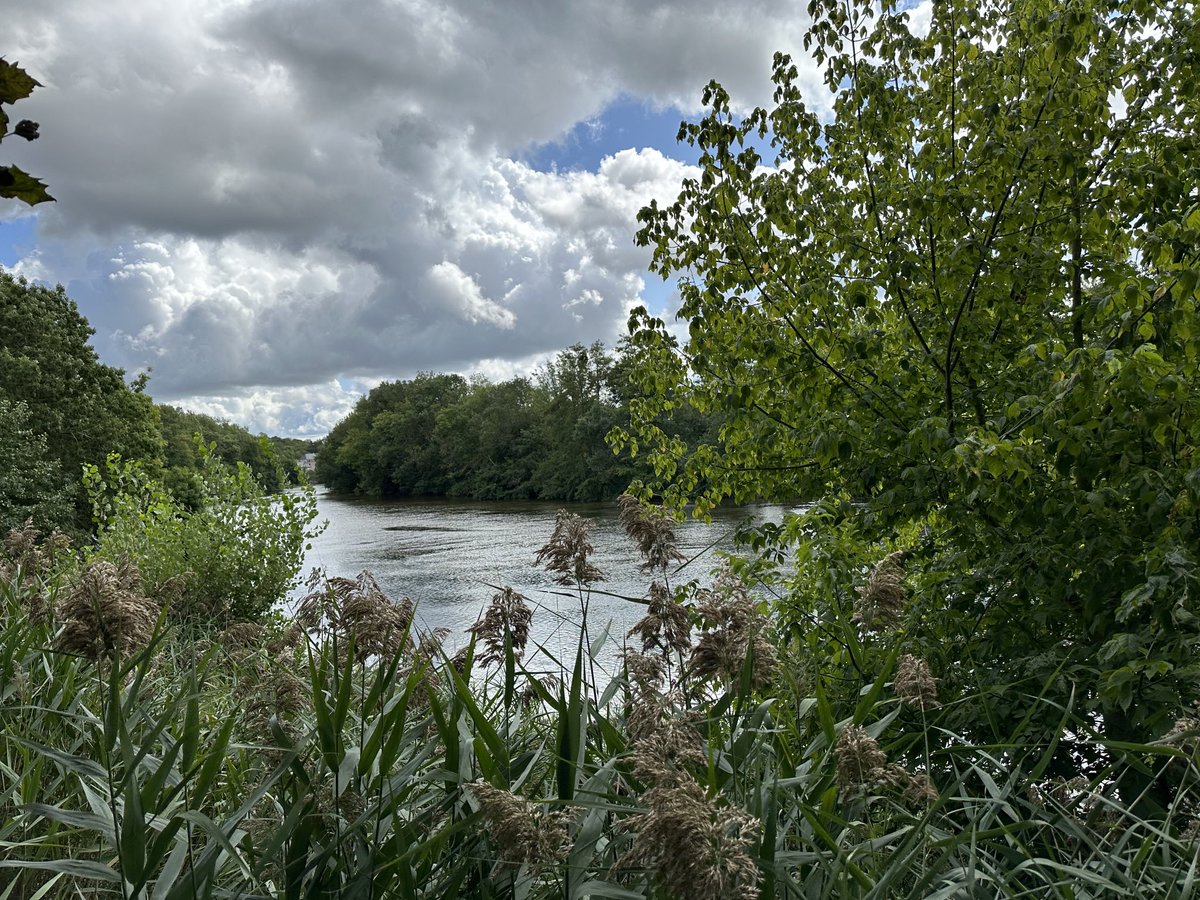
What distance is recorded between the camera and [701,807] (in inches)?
47.1

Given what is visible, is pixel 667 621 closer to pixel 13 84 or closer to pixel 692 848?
pixel 692 848

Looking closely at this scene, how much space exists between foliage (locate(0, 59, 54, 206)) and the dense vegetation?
100 cm

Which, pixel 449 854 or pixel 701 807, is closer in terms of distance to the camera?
pixel 701 807

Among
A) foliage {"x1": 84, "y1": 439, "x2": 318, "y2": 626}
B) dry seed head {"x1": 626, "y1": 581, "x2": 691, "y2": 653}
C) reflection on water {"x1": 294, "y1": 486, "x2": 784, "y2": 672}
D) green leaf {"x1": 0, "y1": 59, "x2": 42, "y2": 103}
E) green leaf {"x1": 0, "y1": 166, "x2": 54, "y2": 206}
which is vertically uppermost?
green leaf {"x1": 0, "y1": 59, "x2": 42, "y2": 103}

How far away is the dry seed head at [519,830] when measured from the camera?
1319 mm

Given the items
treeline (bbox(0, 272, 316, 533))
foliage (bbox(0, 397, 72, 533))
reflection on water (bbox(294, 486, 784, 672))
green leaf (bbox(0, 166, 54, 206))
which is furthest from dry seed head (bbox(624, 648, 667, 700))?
treeline (bbox(0, 272, 316, 533))

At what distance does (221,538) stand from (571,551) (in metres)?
9.69

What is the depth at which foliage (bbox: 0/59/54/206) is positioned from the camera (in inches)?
44.2

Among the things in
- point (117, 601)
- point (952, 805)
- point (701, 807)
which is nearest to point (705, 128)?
point (952, 805)

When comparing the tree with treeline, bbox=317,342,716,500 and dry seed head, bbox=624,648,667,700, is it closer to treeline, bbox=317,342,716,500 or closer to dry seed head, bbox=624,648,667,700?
dry seed head, bbox=624,648,667,700

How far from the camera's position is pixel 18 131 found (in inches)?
45.4

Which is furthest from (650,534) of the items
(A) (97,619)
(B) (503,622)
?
(A) (97,619)

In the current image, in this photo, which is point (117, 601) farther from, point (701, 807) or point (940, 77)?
point (940, 77)

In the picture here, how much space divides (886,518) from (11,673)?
3.85 metres
